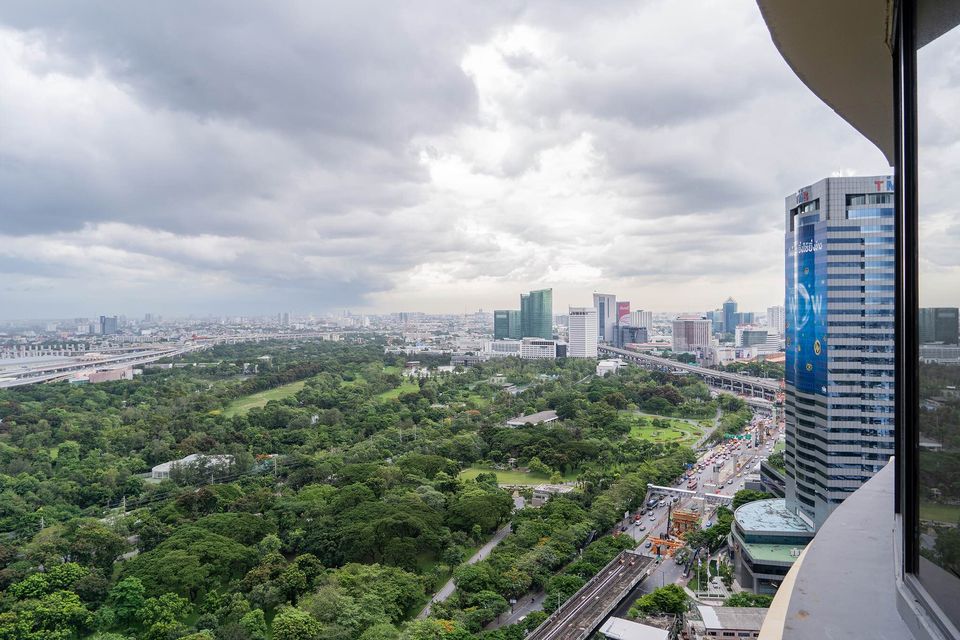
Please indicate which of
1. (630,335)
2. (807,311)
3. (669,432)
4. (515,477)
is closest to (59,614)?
(515,477)

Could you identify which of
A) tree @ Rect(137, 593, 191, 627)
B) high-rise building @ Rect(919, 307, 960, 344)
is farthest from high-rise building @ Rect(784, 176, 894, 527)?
high-rise building @ Rect(919, 307, 960, 344)

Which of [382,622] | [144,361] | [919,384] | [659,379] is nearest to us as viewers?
[919,384]

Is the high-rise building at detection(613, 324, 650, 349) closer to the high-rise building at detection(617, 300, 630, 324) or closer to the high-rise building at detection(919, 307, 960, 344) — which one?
the high-rise building at detection(617, 300, 630, 324)

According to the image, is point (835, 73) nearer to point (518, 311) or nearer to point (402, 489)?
point (402, 489)

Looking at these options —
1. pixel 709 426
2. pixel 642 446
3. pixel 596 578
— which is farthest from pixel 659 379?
pixel 596 578

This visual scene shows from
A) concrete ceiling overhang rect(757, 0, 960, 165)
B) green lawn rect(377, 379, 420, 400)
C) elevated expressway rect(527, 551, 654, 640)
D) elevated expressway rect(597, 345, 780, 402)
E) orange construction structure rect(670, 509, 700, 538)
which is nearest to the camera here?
concrete ceiling overhang rect(757, 0, 960, 165)

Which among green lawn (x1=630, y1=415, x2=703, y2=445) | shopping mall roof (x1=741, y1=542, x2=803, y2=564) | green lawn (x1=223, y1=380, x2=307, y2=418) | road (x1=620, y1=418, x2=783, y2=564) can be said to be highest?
green lawn (x1=223, y1=380, x2=307, y2=418)

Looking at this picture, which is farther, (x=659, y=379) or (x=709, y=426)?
(x=659, y=379)
